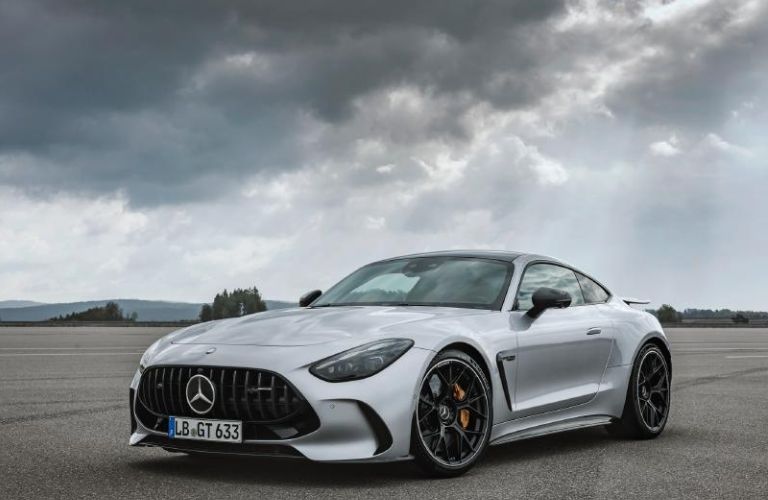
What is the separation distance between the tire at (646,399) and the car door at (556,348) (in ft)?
1.53

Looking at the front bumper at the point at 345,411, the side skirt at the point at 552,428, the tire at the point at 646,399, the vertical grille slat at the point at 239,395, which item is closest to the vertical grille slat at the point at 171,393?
the vertical grille slat at the point at 239,395

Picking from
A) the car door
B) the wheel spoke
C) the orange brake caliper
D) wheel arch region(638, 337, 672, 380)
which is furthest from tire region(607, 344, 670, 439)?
the wheel spoke

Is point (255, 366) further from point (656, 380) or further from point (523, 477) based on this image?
point (656, 380)

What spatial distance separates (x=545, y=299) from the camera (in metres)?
6.68

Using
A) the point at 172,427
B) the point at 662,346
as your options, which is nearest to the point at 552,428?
the point at 662,346

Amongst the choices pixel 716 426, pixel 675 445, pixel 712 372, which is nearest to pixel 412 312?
→ pixel 675 445

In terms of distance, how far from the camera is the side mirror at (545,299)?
6.68m

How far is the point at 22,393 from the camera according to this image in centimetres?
1090

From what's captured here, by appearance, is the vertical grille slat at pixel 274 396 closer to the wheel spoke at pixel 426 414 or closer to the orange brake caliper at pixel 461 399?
the wheel spoke at pixel 426 414

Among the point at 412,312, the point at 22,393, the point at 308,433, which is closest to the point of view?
the point at 308,433

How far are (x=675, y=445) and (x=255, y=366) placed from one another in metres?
3.51

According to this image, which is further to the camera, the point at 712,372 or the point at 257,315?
the point at 712,372

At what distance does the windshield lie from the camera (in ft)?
22.4

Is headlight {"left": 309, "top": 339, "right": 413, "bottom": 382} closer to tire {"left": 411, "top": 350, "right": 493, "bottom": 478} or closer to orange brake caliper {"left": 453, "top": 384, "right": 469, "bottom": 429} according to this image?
tire {"left": 411, "top": 350, "right": 493, "bottom": 478}
